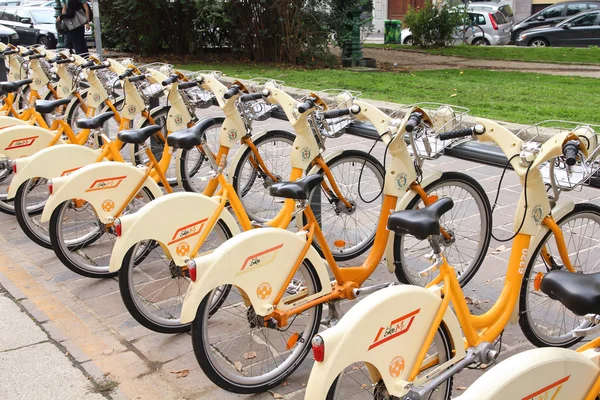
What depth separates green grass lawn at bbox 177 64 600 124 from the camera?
8.74 meters

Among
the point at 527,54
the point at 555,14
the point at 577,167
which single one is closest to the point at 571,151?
the point at 577,167

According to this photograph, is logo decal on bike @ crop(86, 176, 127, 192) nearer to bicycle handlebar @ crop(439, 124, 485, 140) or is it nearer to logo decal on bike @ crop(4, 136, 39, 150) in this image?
logo decal on bike @ crop(4, 136, 39, 150)

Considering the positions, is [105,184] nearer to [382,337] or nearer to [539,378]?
[382,337]

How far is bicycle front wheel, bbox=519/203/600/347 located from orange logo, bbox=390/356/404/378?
3.86ft

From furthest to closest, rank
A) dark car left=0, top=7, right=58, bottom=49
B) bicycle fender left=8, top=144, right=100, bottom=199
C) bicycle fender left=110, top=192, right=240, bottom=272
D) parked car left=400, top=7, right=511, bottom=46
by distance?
parked car left=400, top=7, right=511, bottom=46 < dark car left=0, top=7, right=58, bottom=49 < bicycle fender left=8, top=144, right=100, bottom=199 < bicycle fender left=110, top=192, right=240, bottom=272

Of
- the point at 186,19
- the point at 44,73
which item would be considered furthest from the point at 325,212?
the point at 186,19

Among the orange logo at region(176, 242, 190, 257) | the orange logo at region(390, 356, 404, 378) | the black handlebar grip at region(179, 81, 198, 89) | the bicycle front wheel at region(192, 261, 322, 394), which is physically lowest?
the bicycle front wheel at region(192, 261, 322, 394)

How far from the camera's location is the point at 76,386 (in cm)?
344

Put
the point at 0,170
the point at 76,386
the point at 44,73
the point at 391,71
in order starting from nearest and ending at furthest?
the point at 76,386, the point at 0,170, the point at 44,73, the point at 391,71

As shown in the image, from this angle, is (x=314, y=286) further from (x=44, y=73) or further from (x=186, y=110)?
(x=44, y=73)

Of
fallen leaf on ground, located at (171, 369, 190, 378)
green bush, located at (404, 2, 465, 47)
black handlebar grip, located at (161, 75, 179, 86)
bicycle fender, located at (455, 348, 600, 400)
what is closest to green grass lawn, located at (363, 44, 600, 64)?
green bush, located at (404, 2, 465, 47)

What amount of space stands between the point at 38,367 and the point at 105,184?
47.0 inches

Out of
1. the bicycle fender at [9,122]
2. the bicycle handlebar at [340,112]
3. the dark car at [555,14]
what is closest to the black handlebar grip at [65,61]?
the bicycle fender at [9,122]

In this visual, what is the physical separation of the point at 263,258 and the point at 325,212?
1.78 m
